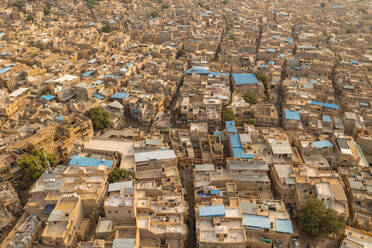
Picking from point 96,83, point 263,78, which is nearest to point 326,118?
point 263,78

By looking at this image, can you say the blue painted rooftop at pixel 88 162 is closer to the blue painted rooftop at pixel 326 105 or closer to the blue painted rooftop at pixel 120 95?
the blue painted rooftop at pixel 120 95

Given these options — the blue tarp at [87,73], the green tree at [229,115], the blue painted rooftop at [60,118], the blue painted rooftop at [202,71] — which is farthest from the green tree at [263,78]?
the blue painted rooftop at [60,118]

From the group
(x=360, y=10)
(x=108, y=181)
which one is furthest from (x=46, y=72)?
(x=360, y=10)

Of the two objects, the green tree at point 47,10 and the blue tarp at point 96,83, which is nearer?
the blue tarp at point 96,83

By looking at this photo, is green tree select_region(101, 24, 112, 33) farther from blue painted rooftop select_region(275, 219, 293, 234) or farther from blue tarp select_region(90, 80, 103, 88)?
blue painted rooftop select_region(275, 219, 293, 234)

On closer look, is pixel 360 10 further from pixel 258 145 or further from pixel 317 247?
pixel 317 247

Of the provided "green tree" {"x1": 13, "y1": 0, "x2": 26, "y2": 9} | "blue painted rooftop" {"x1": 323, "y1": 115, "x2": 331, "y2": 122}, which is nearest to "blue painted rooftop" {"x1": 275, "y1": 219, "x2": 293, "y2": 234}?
"blue painted rooftop" {"x1": 323, "y1": 115, "x2": 331, "y2": 122}
